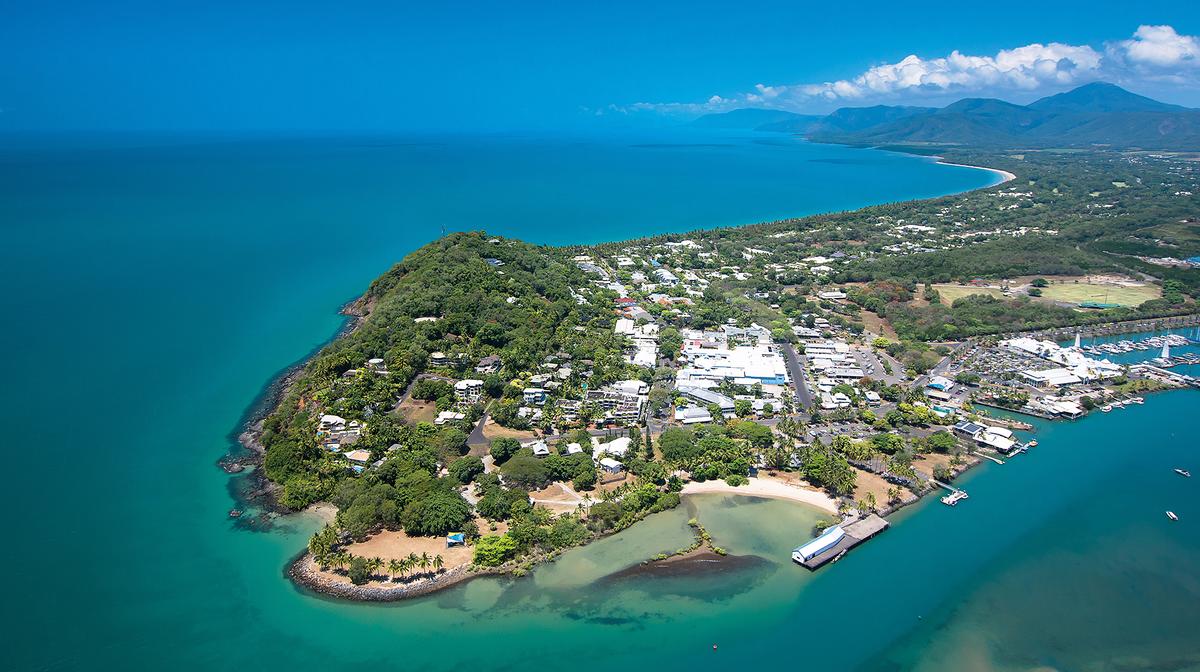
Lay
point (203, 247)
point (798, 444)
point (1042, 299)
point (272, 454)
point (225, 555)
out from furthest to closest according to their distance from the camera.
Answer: point (203, 247), point (1042, 299), point (798, 444), point (272, 454), point (225, 555)

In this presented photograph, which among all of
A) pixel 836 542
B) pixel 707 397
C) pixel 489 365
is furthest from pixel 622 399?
pixel 836 542

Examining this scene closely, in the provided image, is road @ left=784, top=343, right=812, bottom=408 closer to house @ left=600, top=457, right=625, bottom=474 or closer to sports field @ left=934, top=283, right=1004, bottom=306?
house @ left=600, top=457, right=625, bottom=474

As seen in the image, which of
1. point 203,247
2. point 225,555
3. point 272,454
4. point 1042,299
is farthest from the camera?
point 203,247

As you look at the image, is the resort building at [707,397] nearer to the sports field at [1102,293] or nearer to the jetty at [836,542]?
the jetty at [836,542]

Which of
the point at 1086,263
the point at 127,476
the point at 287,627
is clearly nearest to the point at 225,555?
the point at 287,627

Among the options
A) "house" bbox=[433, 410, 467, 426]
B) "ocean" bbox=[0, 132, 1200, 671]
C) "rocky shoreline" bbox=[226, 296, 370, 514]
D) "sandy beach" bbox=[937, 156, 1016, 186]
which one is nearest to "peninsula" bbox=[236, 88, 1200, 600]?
"house" bbox=[433, 410, 467, 426]

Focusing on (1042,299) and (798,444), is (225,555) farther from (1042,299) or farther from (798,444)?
(1042,299)
